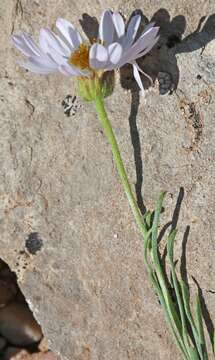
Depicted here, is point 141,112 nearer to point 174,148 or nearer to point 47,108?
point 174,148

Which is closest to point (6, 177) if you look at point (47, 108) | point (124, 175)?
point (47, 108)

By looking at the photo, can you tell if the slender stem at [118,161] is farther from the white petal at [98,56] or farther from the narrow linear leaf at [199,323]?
the narrow linear leaf at [199,323]

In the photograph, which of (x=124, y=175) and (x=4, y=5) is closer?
(x=124, y=175)

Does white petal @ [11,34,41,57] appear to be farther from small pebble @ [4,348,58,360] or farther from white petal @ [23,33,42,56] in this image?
small pebble @ [4,348,58,360]

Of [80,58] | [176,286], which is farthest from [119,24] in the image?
[176,286]

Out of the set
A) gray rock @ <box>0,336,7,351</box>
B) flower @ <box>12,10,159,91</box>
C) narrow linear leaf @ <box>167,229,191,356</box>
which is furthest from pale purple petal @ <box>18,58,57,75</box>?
gray rock @ <box>0,336,7,351</box>

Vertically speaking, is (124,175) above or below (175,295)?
above

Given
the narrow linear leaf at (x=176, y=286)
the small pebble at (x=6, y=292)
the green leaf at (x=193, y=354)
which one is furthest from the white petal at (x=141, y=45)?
the small pebble at (x=6, y=292)

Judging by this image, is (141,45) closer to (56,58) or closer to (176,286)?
(56,58)
